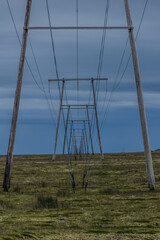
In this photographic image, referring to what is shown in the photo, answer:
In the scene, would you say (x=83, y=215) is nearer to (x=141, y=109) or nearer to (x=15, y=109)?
(x=141, y=109)

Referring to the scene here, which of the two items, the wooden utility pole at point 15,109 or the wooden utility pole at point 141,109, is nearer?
the wooden utility pole at point 141,109

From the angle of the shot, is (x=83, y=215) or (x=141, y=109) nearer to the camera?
(x=83, y=215)

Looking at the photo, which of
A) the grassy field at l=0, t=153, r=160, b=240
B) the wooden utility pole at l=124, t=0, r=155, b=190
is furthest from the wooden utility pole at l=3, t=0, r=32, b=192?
the wooden utility pole at l=124, t=0, r=155, b=190

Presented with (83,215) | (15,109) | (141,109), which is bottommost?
(83,215)

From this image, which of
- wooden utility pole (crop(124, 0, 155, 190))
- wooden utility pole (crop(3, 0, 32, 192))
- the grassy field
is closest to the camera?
the grassy field

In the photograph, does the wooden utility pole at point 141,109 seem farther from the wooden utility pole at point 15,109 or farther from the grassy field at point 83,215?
the wooden utility pole at point 15,109

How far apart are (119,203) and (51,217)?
2944 millimetres

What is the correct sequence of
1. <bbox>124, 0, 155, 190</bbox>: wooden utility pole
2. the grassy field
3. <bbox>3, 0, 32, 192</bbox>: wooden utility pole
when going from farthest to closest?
1. <bbox>3, 0, 32, 192</bbox>: wooden utility pole
2. <bbox>124, 0, 155, 190</bbox>: wooden utility pole
3. the grassy field

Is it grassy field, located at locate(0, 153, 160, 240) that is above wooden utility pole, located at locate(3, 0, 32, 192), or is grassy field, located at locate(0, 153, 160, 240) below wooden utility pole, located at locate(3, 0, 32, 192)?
below

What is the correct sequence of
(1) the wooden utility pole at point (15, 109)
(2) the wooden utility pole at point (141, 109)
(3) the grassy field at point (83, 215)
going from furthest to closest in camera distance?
(1) the wooden utility pole at point (15, 109)
(2) the wooden utility pole at point (141, 109)
(3) the grassy field at point (83, 215)

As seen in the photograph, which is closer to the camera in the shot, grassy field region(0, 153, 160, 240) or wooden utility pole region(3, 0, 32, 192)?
grassy field region(0, 153, 160, 240)

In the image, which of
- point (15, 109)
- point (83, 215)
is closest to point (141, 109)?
point (15, 109)

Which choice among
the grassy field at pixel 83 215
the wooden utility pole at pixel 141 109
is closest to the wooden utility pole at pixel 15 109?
the grassy field at pixel 83 215

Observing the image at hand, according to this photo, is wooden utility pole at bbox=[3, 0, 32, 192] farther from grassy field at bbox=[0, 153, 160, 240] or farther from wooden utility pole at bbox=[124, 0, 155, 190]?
wooden utility pole at bbox=[124, 0, 155, 190]
